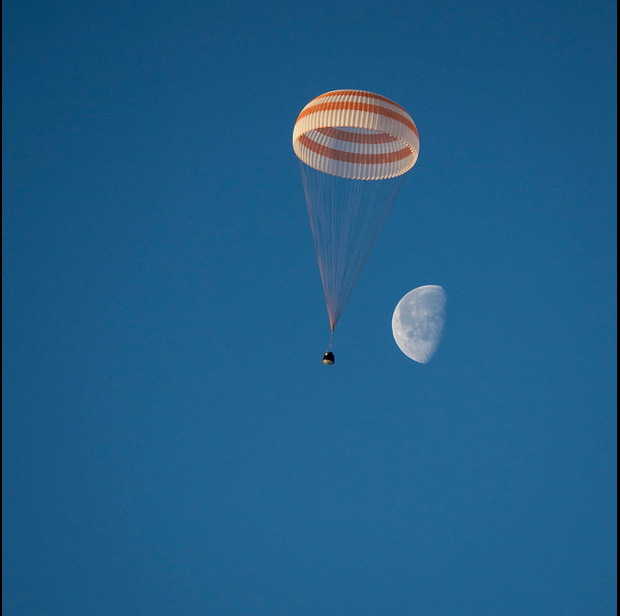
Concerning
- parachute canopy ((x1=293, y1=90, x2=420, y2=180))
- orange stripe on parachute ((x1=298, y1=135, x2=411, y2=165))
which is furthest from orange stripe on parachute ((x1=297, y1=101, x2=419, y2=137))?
orange stripe on parachute ((x1=298, y1=135, x2=411, y2=165))

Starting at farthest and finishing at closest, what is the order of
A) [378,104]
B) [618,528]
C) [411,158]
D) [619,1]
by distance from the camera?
1. [618,528]
2. [619,1]
3. [411,158]
4. [378,104]

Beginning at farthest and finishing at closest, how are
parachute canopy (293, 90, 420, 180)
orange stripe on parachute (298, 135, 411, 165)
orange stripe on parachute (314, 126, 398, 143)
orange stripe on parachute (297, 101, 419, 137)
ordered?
orange stripe on parachute (314, 126, 398, 143) < orange stripe on parachute (298, 135, 411, 165) < parachute canopy (293, 90, 420, 180) < orange stripe on parachute (297, 101, 419, 137)

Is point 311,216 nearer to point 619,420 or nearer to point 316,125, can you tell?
point 316,125

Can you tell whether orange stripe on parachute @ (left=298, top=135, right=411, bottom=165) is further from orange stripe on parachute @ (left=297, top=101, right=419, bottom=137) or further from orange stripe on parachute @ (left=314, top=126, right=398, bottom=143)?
orange stripe on parachute @ (left=297, top=101, right=419, bottom=137)

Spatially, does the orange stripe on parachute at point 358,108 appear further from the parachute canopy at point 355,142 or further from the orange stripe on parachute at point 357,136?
the orange stripe on parachute at point 357,136

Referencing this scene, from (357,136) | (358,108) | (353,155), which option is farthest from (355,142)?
(358,108)

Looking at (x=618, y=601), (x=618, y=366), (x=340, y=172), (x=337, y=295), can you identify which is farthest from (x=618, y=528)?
(x=340, y=172)

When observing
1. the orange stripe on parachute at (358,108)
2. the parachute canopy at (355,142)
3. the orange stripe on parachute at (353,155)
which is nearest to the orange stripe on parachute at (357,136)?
the parachute canopy at (355,142)

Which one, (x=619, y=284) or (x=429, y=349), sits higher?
(x=619, y=284)
